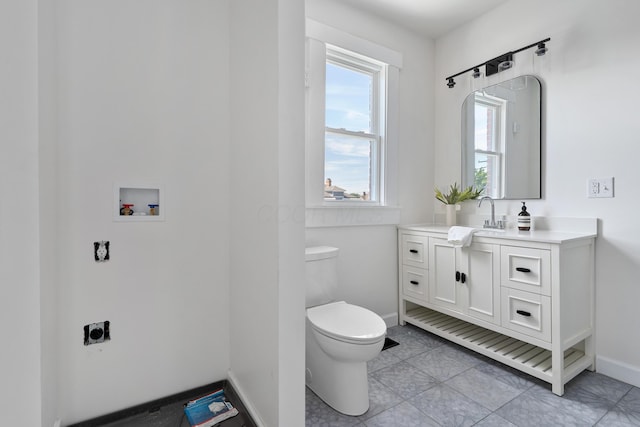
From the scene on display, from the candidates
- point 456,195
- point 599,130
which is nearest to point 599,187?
point 599,130

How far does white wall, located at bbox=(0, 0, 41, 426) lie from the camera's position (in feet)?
Result: 2.51

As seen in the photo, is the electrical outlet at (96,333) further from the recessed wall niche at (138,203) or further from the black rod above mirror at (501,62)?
the black rod above mirror at (501,62)

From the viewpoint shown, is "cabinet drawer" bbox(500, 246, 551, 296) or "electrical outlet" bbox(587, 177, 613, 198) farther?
"electrical outlet" bbox(587, 177, 613, 198)

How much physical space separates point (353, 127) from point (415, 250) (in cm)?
111

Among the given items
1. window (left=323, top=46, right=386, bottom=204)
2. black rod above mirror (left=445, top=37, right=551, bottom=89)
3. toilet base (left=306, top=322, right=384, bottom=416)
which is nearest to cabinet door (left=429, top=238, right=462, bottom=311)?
window (left=323, top=46, right=386, bottom=204)

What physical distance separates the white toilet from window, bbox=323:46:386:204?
0.92 metres

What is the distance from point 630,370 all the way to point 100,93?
10.4 ft

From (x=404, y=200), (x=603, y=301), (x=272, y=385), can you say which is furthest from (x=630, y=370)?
(x=272, y=385)

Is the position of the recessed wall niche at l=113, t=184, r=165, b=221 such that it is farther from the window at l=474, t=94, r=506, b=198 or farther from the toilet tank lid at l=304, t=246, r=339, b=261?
the window at l=474, t=94, r=506, b=198

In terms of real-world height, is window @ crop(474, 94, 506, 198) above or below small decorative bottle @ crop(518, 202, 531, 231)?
above

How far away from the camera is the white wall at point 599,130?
68.7 inches

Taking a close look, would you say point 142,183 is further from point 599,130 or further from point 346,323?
point 599,130

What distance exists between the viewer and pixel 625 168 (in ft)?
5.76

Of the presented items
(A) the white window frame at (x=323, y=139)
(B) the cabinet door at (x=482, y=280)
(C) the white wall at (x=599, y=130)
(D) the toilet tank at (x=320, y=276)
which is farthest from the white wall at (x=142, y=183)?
(C) the white wall at (x=599, y=130)
